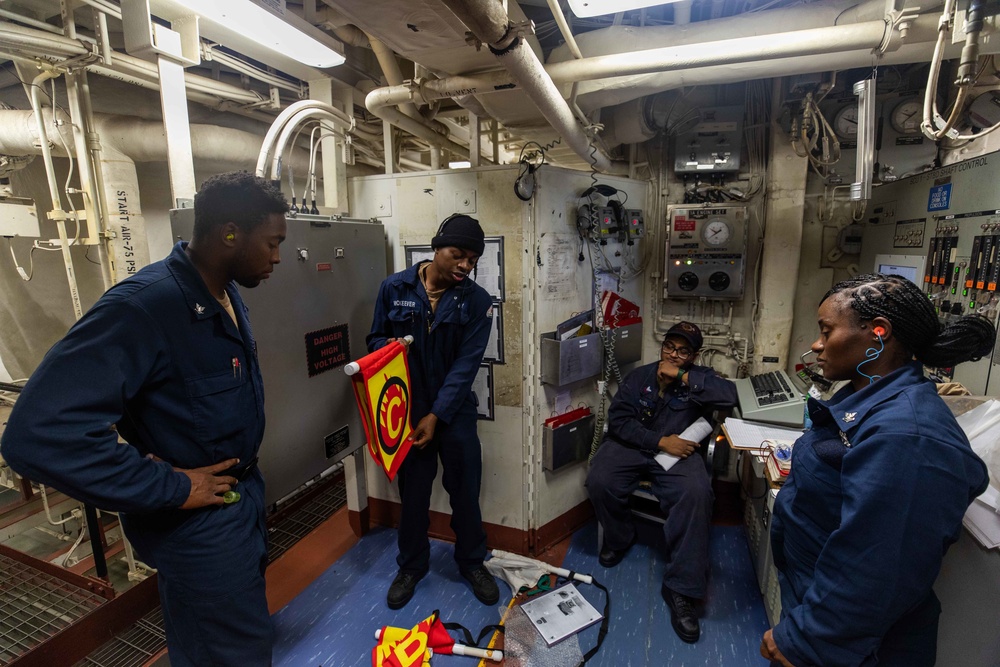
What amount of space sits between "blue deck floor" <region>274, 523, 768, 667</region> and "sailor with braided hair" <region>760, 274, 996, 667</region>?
1.02m

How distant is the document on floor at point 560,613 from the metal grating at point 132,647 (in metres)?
1.72

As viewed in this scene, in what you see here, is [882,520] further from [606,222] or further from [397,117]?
[397,117]

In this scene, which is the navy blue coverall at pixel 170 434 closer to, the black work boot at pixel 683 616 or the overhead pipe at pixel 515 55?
the overhead pipe at pixel 515 55

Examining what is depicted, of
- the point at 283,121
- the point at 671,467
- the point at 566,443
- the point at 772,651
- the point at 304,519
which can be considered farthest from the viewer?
the point at 304,519

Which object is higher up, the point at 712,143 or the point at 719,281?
the point at 712,143

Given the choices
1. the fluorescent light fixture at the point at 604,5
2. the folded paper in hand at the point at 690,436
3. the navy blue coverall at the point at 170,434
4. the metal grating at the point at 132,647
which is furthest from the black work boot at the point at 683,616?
the fluorescent light fixture at the point at 604,5

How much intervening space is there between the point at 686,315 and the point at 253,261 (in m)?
2.94

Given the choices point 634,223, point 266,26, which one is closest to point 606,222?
point 634,223

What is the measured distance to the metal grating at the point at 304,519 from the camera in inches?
114

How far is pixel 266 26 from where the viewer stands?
1.76 meters

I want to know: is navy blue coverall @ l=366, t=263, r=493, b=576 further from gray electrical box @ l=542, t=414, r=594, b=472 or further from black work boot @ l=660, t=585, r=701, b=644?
black work boot @ l=660, t=585, r=701, b=644

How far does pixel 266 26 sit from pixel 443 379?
1611mm

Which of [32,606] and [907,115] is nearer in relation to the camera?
[32,606]

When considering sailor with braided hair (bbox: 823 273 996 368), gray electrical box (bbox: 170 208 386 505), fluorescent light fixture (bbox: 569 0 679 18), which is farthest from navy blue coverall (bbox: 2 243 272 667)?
sailor with braided hair (bbox: 823 273 996 368)
